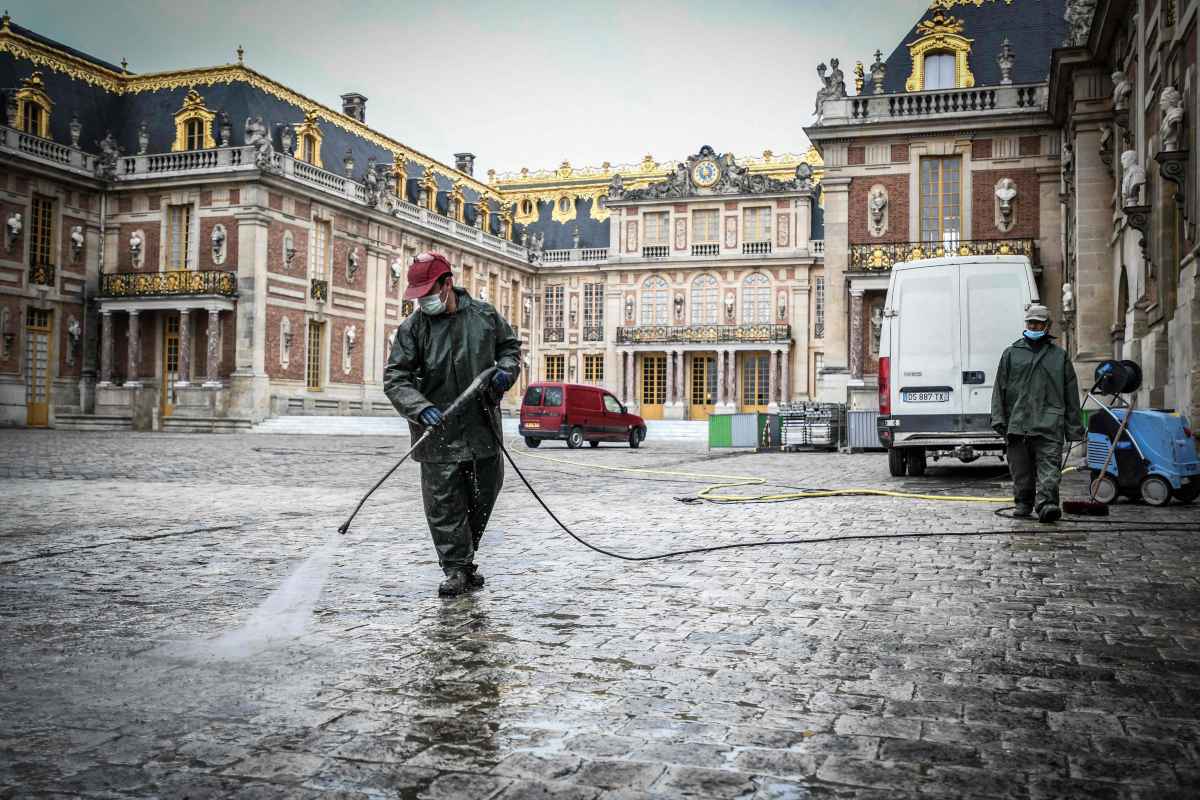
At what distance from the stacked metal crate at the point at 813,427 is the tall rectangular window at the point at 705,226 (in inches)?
1140

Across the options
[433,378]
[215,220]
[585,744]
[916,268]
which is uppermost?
[215,220]

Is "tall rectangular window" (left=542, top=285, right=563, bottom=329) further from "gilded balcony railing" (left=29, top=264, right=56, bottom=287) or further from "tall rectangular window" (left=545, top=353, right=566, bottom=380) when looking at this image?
"gilded balcony railing" (left=29, top=264, right=56, bottom=287)

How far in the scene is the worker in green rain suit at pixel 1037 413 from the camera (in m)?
8.29

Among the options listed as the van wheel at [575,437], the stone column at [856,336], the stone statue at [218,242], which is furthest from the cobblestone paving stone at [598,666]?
the stone statue at [218,242]

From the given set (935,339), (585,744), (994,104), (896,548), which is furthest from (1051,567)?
(994,104)

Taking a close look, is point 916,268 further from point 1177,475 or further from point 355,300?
point 355,300

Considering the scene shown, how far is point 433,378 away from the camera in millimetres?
5406

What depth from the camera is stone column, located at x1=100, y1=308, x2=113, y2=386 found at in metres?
36.4

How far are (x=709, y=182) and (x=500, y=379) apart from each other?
160 ft

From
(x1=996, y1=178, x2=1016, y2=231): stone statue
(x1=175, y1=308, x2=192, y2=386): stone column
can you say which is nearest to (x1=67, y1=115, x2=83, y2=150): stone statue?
(x1=175, y1=308, x2=192, y2=386): stone column

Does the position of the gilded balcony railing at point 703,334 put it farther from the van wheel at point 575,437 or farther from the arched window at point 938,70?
the van wheel at point 575,437

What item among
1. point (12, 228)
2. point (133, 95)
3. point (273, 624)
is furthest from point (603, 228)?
point (273, 624)

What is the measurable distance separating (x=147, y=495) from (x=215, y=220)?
28046 mm

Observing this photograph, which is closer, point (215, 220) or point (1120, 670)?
point (1120, 670)
